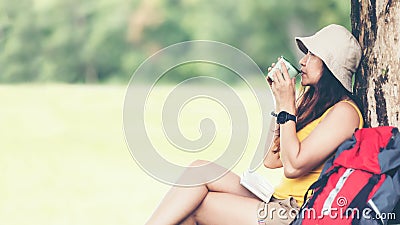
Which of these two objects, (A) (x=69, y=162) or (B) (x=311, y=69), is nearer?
(B) (x=311, y=69)

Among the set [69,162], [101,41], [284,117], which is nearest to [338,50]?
[284,117]

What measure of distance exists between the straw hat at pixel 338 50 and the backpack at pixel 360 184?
0.60 feet

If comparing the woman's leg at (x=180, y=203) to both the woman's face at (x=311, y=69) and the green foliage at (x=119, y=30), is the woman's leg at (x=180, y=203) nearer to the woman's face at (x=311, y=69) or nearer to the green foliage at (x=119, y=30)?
the woman's face at (x=311, y=69)

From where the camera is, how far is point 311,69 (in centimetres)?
215

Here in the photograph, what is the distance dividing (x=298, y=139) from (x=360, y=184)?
0.23 m

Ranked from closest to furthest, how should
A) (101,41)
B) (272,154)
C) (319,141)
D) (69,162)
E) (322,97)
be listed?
(319,141) → (322,97) → (272,154) → (69,162) → (101,41)

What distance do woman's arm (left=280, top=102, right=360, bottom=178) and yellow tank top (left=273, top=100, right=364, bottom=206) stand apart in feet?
0.13

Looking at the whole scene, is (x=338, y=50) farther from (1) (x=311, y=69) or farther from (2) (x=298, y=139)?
(2) (x=298, y=139)

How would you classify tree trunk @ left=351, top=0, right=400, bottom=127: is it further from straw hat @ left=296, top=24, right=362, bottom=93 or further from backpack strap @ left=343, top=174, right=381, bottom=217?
backpack strap @ left=343, top=174, right=381, bottom=217

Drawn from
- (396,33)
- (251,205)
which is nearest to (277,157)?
(251,205)

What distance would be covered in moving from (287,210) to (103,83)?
9961mm

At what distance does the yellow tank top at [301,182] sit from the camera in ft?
6.85

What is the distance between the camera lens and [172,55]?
1180 cm

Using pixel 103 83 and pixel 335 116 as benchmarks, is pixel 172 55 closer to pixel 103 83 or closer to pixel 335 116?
pixel 103 83
